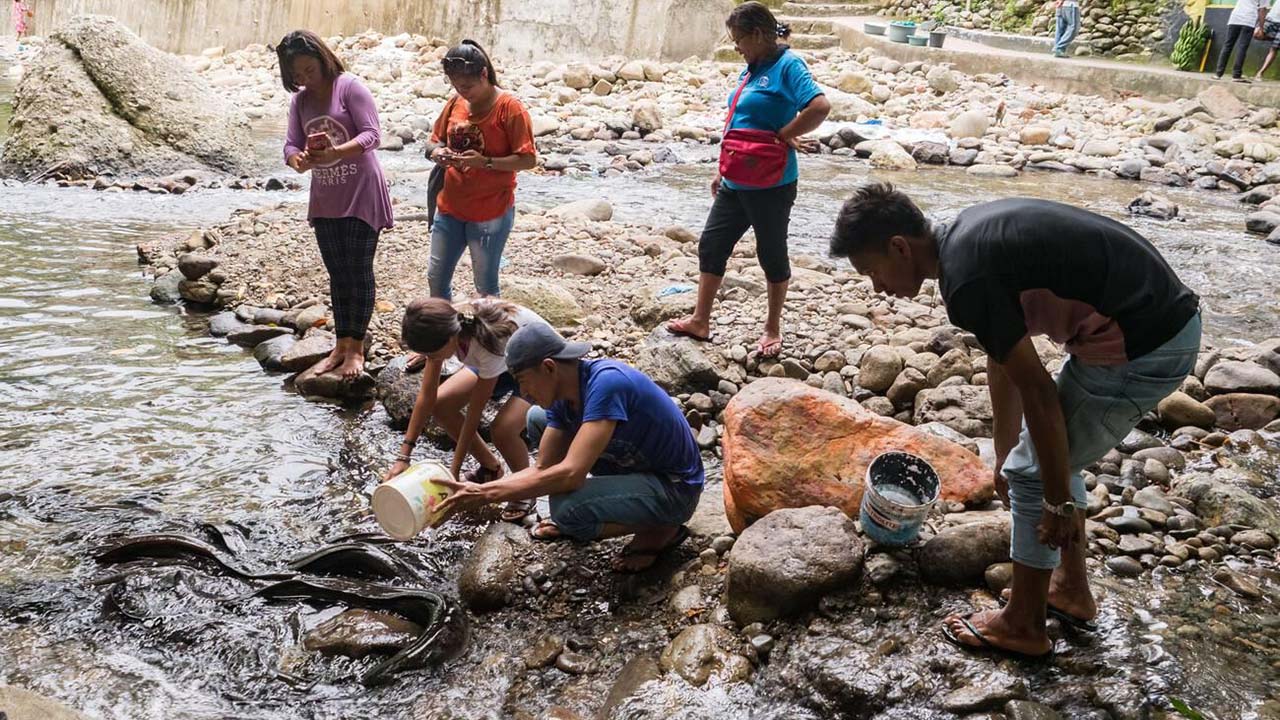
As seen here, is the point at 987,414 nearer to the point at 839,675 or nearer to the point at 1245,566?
the point at 1245,566

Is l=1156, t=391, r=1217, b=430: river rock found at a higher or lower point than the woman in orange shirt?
lower

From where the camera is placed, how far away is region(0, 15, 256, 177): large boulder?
11.0m

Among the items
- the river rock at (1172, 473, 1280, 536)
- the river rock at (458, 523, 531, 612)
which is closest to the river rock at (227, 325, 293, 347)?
the river rock at (458, 523, 531, 612)

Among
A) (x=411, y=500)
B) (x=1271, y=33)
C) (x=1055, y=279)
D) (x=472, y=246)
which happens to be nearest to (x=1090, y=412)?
(x=1055, y=279)

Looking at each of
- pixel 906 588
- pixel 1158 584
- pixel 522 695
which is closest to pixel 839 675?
pixel 906 588

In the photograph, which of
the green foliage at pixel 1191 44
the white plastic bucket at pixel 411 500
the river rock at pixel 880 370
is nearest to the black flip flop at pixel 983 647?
the white plastic bucket at pixel 411 500

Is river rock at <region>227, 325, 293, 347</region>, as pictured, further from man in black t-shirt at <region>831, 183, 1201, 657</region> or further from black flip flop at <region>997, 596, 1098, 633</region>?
black flip flop at <region>997, 596, 1098, 633</region>

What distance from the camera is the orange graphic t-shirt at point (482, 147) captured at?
4949mm

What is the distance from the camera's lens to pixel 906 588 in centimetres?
330

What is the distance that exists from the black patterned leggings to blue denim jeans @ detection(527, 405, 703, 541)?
7.62ft

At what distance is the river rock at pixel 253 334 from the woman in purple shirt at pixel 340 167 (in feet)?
3.41

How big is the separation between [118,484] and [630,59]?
1693 centimetres

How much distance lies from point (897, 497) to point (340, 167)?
3361 millimetres

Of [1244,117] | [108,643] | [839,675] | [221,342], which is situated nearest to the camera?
[839,675]
